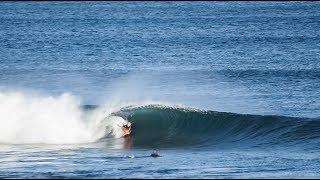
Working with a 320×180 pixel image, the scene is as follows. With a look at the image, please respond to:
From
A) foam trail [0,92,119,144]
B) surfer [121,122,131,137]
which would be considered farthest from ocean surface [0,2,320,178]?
surfer [121,122,131,137]

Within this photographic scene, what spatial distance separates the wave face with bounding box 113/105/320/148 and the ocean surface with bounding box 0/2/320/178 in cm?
5

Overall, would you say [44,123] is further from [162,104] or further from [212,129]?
[212,129]

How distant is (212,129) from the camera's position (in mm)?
37969

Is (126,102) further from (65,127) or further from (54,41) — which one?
(54,41)

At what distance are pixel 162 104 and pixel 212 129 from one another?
4.38 metres

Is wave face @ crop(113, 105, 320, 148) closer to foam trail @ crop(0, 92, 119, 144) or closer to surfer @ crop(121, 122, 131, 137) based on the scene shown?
surfer @ crop(121, 122, 131, 137)

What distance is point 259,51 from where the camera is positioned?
80250mm

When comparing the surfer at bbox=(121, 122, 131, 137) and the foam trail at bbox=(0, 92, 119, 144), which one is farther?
the surfer at bbox=(121, 122, 131, 137)

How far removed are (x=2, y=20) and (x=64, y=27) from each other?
17.5 metres

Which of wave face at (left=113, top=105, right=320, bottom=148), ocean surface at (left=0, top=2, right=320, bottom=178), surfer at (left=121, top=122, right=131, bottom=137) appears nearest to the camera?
ocean surface at (left=0, top=2, right=320, bottom=178)

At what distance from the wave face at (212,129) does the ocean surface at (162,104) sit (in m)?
0.05

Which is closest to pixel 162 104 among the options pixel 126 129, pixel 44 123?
pixel 126 129

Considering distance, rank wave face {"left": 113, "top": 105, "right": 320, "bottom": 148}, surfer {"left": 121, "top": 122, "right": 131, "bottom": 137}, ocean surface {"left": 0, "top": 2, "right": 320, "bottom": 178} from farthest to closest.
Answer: surfer {"left": 121, "top": 122, "right": 131, "bottom": 137} < wave face {"left": 113, "top": 105, "right": 320, "bottom": 148} < ocean surface {"left": 0, "top": 2, "right": 320, "bottom": 178}

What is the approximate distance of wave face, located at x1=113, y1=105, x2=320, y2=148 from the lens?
35.3m
